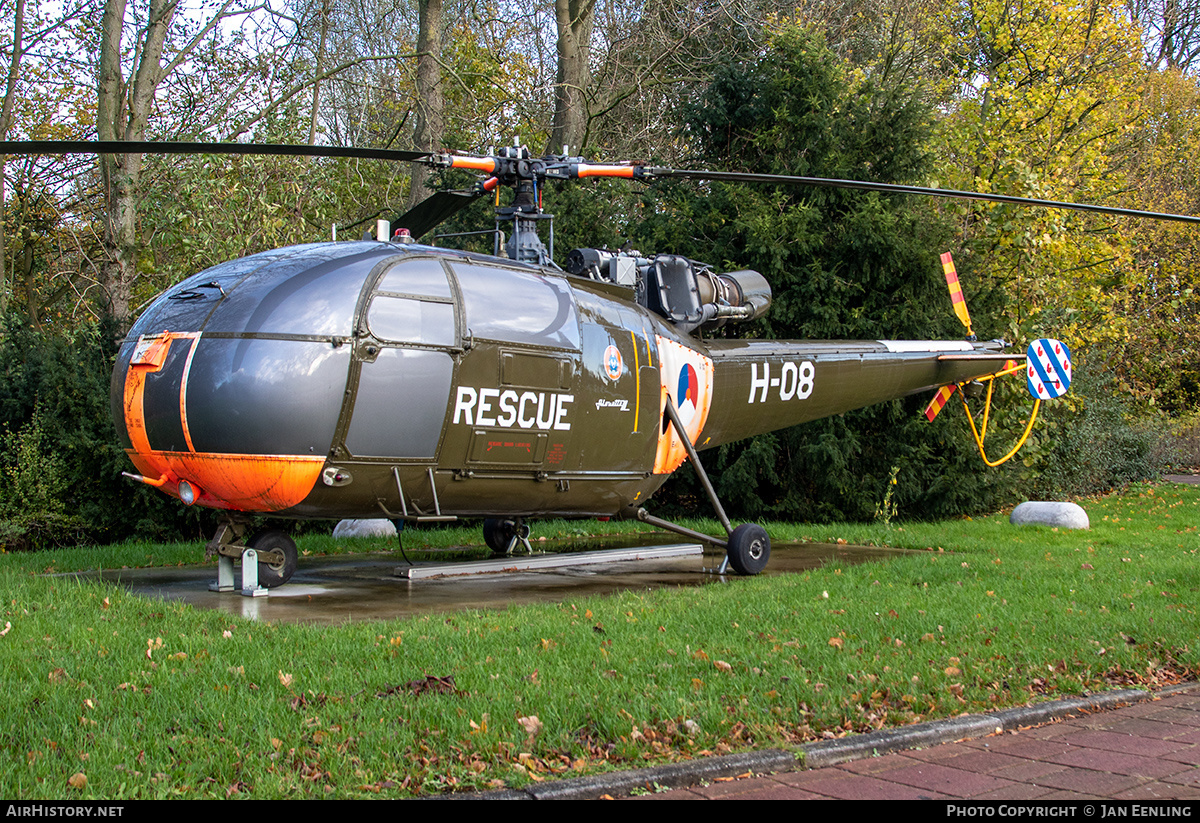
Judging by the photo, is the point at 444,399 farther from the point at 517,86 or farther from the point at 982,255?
the point at 517,86

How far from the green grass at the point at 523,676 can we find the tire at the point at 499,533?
3197 mm

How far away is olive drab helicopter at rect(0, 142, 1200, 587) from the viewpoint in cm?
728

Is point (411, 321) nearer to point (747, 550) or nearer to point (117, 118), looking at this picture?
point (747, 550)

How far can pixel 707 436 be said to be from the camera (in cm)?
1085

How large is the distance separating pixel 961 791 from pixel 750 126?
13735 millimetres

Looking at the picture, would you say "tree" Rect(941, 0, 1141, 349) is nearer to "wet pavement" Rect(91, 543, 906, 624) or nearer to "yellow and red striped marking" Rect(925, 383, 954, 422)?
"yellow and red striped marking" Rect(925, 383, 954, 422)

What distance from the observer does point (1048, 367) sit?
11.9 m

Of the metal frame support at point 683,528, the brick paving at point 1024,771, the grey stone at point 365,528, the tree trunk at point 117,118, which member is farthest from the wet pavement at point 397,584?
the tree trunk at point 117,118

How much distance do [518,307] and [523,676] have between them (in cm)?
389

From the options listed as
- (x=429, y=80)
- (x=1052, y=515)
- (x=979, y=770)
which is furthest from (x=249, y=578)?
(x=429, y=80)

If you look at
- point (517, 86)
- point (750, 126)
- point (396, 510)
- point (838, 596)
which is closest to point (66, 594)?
point (396, 510)

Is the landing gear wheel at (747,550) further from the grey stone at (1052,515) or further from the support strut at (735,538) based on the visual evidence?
the grey stone at (1052,515)

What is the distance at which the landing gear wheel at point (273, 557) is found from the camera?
832cm

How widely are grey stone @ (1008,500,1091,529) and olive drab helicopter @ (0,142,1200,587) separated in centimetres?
590
